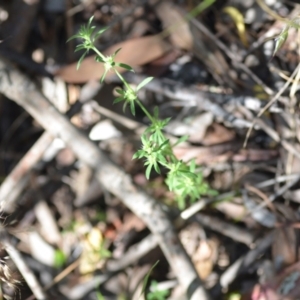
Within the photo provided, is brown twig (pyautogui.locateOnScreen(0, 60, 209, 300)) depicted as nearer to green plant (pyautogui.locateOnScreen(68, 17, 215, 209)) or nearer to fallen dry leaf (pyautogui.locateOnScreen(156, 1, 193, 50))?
green plant (pyautogui.locateOnScreen(68, 17, 215, 209))

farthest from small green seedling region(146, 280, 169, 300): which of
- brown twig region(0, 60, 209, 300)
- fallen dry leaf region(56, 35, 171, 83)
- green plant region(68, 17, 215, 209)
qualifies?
fallen dry leaf region(56, 35, 171, 83)

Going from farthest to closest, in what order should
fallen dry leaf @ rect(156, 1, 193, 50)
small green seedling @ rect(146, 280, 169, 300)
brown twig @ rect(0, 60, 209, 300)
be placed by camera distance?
fallen dry leaf @ rect(156, 1, 193, 50) → small green seedling @ rect(146, 280, 169, 300) → brown twig @ rect(0, 60, 209, 300)

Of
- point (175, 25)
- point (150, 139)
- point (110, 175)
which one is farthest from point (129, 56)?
point (150, 139)

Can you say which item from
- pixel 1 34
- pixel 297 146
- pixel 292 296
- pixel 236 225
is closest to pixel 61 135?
pixel 1 34

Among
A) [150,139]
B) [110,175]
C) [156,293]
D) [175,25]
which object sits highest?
[175,25]

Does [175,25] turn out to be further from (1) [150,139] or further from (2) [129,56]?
(1) [150,139]

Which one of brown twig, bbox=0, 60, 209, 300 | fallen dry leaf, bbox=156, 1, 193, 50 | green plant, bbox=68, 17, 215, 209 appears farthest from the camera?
fallen dry leaf, bbox=156, 1, 193, 50

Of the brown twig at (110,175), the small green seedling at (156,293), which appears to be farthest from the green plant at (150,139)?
the small green seedling at (156,293)

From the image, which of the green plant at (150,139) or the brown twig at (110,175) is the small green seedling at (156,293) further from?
the green plant at (150,139)

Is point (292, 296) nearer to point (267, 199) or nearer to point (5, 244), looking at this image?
point (267, 199)

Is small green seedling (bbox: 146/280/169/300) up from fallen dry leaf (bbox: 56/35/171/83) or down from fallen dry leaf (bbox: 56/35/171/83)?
down
